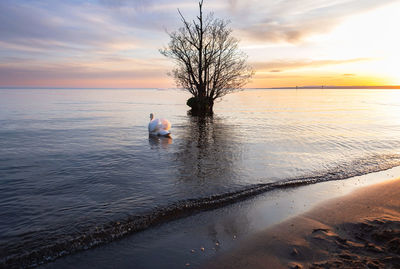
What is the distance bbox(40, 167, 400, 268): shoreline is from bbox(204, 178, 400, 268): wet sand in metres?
0.24

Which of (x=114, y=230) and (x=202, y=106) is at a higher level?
(x=202, y=106)

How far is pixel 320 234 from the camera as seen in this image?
15.0 ft

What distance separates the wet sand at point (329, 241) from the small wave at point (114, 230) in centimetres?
159

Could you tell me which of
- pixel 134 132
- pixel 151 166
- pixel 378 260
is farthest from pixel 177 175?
pixel 134 132

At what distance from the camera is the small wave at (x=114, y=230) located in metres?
4.16

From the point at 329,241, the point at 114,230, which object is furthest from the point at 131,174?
the point at 329,241

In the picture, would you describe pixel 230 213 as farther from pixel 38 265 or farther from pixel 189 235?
pixel 38 265

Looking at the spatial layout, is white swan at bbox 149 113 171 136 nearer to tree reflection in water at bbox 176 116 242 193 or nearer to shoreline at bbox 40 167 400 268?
tree reflection in water at bbox 176 116 242 193

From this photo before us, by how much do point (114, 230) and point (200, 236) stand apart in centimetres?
164

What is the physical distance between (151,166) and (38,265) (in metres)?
5.39

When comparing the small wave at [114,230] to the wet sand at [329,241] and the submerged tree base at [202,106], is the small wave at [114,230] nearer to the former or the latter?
the wet sand at [329,241]

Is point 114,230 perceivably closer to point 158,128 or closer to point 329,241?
point 329,241

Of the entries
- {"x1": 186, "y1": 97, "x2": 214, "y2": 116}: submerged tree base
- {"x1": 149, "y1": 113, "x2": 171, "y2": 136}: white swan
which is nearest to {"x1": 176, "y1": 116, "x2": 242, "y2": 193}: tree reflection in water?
{"x1": 149, "y1": 113, "x2": 171, "y2": 136}: white swan

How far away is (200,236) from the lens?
15.3 feet
